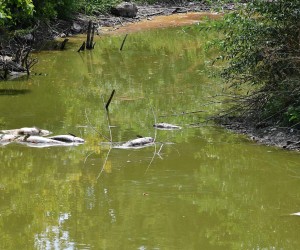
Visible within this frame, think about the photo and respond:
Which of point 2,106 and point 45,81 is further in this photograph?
point 45,81

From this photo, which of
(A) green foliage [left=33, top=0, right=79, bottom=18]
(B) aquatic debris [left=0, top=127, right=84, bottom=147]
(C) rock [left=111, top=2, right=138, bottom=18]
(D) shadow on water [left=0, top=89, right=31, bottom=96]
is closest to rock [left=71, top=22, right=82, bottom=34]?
(A) green foliage [left=33, top=0, right=79, bottom=18]

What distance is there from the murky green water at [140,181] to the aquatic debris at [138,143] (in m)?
0.23

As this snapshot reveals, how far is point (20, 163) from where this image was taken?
33.2ft

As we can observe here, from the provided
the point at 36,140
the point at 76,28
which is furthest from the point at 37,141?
the point at 76,28

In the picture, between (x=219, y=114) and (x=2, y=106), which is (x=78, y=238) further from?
(x=2, y=106)

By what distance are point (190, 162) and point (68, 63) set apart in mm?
11425

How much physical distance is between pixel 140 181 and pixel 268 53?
12.6 feet

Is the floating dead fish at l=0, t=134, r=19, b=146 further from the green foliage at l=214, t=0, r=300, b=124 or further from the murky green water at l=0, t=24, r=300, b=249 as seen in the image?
the green foliage at l=214, t=0, r=300, b=124

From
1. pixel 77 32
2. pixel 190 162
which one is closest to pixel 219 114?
pixel 190 162

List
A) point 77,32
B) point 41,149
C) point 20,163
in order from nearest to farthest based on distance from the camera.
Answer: point 20,163
point 41,149
point 77,32

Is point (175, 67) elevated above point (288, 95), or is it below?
below

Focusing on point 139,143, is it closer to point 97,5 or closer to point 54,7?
point 54,7

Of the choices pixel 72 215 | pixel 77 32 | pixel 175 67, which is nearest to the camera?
pixel 72 215

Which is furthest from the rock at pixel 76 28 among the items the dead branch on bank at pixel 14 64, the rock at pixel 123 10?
the dead branch on bank at pixel 14 64
